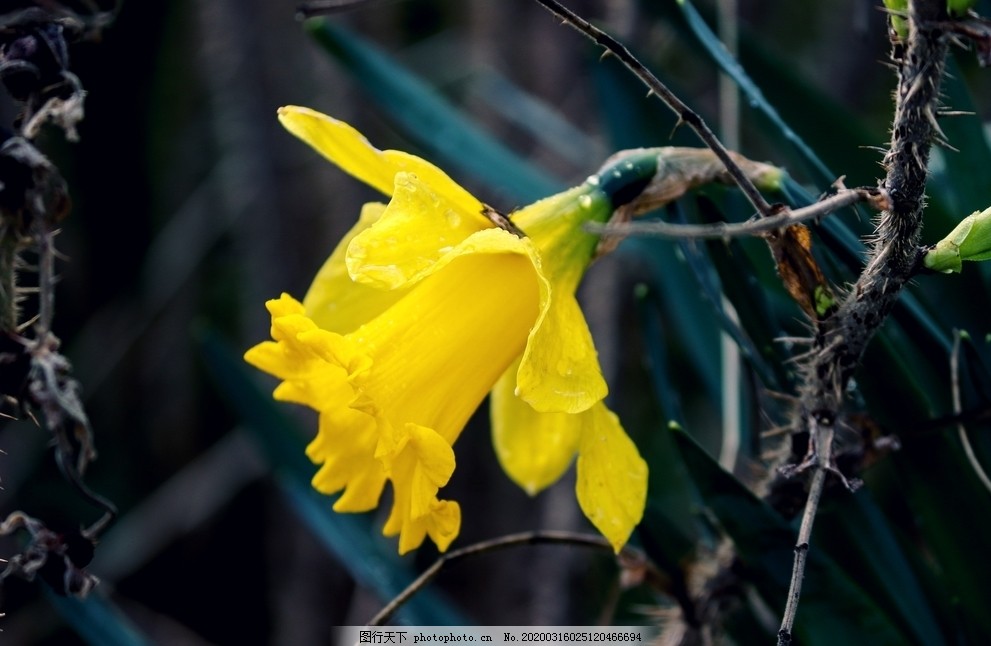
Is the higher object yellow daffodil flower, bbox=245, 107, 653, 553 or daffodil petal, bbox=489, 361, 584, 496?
yellow daffodil flower, bbox=245, 107, 653, 553

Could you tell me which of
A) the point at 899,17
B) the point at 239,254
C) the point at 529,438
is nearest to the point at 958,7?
the point at 899,17

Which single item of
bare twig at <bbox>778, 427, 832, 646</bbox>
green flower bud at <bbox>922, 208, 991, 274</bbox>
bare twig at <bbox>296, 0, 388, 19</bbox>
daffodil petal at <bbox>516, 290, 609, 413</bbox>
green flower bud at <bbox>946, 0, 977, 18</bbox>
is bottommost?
bare twig at <bbox>778, 427, 832, 646</bbox>

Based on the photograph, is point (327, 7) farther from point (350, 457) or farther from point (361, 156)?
point (350, 457)

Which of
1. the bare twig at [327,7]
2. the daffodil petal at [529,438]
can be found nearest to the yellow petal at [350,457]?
the daffodil petal at [529,438]

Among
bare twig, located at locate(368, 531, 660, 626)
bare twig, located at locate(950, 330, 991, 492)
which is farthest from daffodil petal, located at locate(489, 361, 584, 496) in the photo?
bare twig, located at locate(950, 330, 991, 492)

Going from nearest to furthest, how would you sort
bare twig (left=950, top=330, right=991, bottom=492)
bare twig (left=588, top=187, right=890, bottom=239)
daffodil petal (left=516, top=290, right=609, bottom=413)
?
bare twig (left=588, top=187, right=890, bottom=239) < daffodil petal (left=516, top=290, right=609, bottom=413) < bare twig (left=950, top=330, right=991, bottom=492)

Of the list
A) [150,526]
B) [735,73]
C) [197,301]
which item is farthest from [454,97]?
[735,73]

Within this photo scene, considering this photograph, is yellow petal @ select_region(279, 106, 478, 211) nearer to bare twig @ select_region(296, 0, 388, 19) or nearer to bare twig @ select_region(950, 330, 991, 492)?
bare twig @ select_region(296, 0, 388, 19)

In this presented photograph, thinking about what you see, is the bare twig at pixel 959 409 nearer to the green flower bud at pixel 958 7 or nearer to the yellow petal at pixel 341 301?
the green flower bud at pixel 958 7

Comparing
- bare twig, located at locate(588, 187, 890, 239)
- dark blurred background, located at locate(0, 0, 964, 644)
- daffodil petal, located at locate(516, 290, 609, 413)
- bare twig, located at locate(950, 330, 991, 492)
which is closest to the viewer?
bare twig, located at locate(588, 187, 890, 239)
